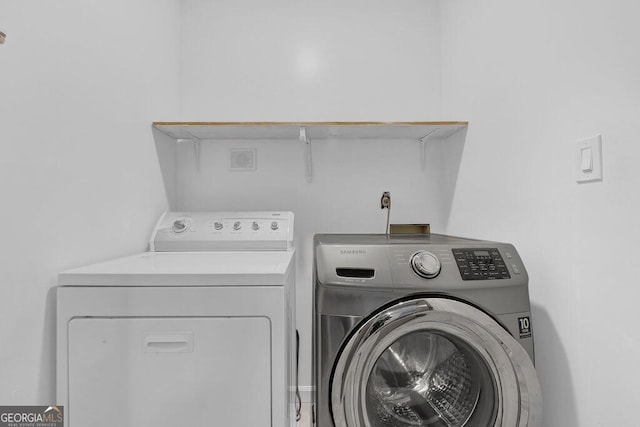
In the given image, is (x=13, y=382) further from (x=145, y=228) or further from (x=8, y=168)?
(x=145, y=228)

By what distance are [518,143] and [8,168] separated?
168 centimetres

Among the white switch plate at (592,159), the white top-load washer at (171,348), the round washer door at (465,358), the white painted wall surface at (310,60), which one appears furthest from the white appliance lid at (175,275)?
the white painted wall surface at (310,60)

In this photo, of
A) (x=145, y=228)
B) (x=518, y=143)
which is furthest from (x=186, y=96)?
(x=518, y=143)

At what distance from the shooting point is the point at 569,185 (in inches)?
43.1

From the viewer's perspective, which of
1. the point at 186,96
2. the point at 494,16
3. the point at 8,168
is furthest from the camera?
the point at 186,96

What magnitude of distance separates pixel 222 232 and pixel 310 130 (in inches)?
27.9

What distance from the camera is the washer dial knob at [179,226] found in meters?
1.73

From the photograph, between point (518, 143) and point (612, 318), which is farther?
point (518, 143)

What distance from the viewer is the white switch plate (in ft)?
3.18

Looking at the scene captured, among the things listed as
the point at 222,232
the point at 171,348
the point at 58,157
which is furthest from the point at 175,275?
the point at 222,232

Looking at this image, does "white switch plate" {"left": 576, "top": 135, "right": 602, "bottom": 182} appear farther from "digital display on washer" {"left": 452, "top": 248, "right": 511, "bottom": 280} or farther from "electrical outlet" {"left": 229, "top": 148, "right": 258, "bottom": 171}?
"electrical outlet" {"left": 229, "top": 148, "right": 258, "bottom": 171}

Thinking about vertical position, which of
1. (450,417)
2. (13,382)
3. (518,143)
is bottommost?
(450,417)

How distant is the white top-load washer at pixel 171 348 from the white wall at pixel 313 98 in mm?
1036

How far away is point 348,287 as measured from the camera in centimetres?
111
